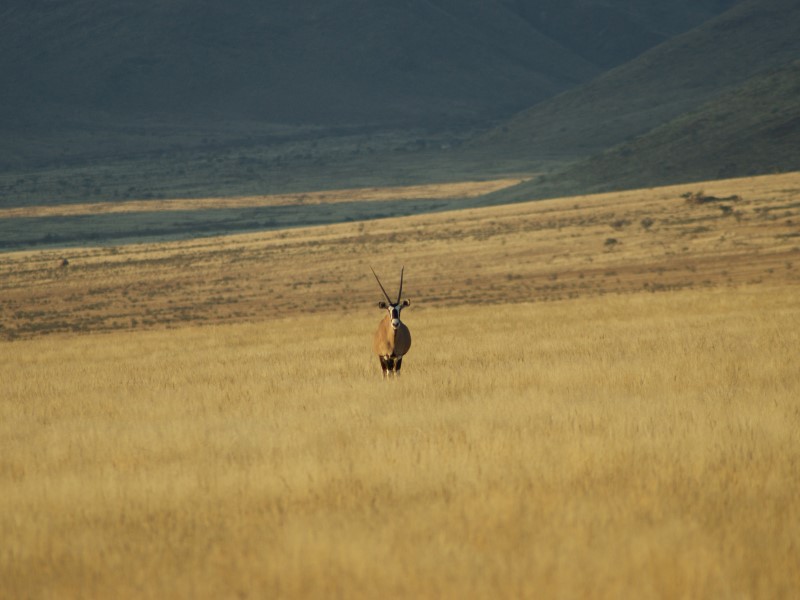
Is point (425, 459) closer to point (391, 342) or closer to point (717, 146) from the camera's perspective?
point (391, 342)

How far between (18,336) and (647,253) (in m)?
25.9

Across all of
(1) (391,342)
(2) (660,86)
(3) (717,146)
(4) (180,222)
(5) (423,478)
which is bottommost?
(5) (423,478)

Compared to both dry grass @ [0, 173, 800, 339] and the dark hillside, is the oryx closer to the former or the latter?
dry grass @ [0, 173, 800, 339]

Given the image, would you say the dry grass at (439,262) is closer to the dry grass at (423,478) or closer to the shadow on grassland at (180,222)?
the shadow on grassland at (180,222)

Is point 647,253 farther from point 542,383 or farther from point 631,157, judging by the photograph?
point 631,157

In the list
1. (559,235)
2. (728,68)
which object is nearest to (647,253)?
(559,235)

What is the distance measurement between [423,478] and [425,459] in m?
0.62

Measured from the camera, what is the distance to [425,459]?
33.9ft

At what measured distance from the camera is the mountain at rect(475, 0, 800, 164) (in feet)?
481

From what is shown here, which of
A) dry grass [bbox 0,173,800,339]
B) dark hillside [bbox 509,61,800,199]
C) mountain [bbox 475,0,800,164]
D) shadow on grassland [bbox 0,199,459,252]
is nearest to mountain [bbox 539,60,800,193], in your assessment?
dark hillside [bbox 509,61,800,199]

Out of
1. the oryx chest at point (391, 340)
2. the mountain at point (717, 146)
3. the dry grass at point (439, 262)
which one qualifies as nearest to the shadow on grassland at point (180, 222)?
the mountain at point (717, 146)

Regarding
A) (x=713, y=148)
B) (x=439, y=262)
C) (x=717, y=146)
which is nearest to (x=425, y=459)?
(x=439, y=262)

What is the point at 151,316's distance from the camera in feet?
139

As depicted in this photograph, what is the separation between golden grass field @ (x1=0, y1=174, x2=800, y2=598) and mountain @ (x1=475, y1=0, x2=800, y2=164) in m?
118
